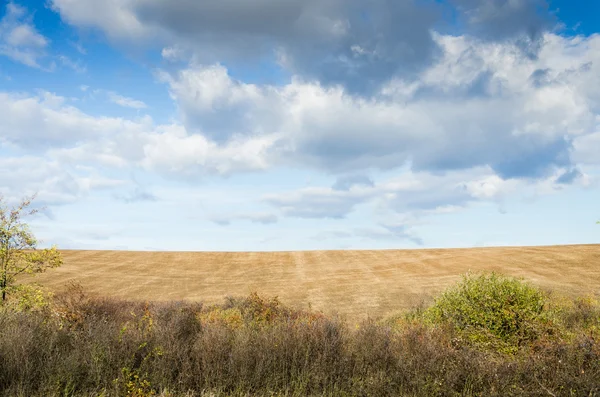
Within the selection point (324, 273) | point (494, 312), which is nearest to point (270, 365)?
point (494, 312)

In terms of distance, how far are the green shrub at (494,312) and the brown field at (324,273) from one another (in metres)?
13.9

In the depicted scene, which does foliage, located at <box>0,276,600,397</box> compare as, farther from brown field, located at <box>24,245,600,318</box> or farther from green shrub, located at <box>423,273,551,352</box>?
brown field, located at <box>24,245,600,318</box>

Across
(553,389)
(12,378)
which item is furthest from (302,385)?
(12,378)

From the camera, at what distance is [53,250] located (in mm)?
18109

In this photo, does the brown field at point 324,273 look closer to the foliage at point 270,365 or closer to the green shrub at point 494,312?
the green shrub at point 494,312

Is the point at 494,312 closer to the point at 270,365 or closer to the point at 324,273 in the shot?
the point at 270,365

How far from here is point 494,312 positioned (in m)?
13.7

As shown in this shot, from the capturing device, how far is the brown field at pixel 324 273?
36500mm

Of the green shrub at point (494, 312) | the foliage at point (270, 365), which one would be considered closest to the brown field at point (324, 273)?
the green shrub at point (494, 312)

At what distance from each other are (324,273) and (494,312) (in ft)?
121

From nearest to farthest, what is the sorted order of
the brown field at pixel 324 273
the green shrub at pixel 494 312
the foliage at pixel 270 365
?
the foliage at pixel 270 365 → the green shrub at pixel 494 312 → the brown field at pixel 324 273

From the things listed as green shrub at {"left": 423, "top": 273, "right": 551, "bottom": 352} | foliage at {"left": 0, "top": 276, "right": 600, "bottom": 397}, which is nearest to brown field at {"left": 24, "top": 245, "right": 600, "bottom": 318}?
green shrub at {"left": 423, "top": 273, "right": 551, "bottom": 352}

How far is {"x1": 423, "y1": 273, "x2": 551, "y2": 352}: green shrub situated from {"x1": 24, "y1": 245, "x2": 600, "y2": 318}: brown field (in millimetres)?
13933

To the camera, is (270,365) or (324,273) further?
(324,273)
